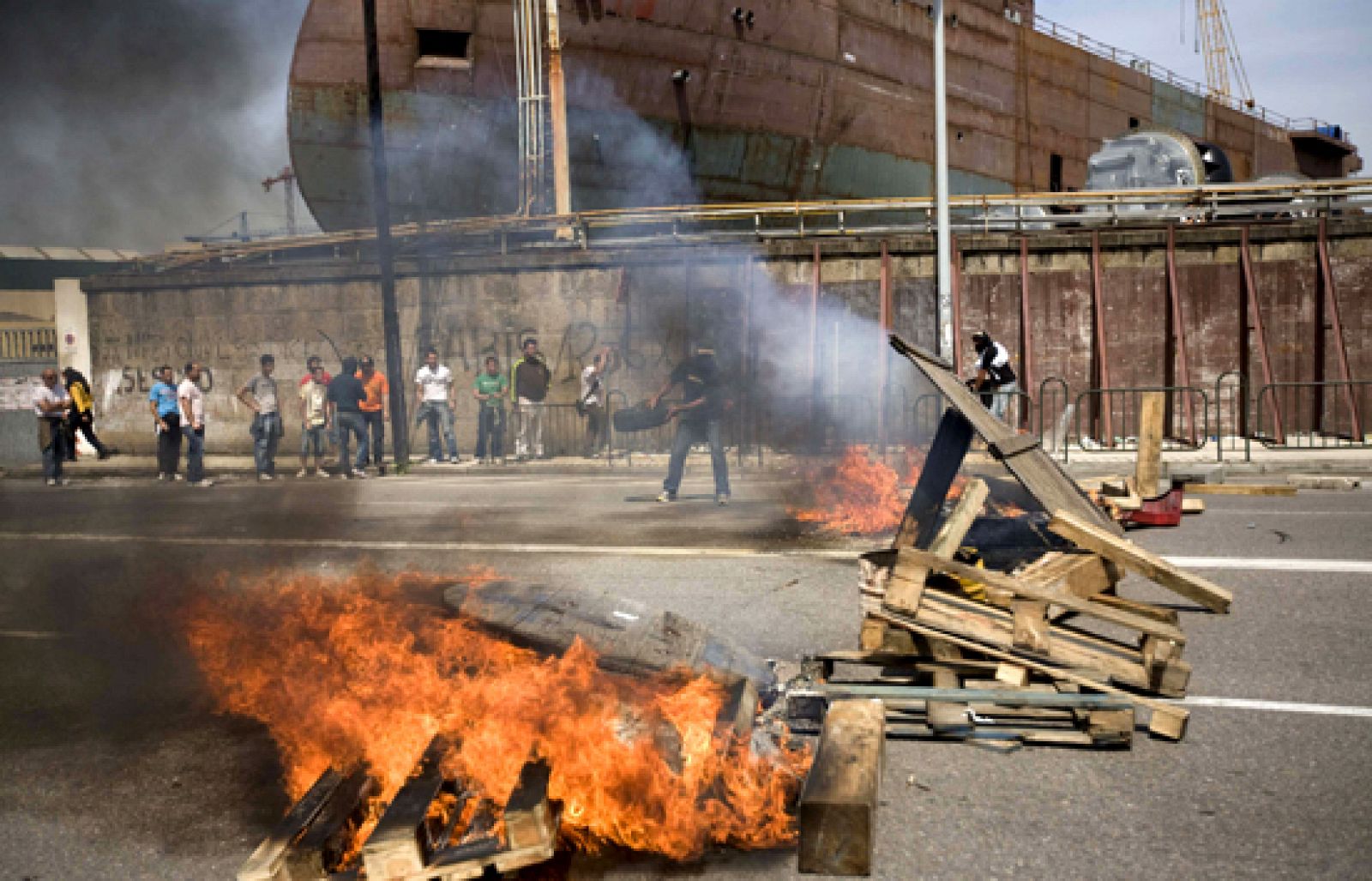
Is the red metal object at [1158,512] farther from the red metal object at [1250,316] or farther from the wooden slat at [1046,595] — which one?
the red metal object at [1250,316]

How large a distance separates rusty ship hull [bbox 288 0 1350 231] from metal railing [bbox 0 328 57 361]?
8033mm

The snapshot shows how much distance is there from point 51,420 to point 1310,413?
21.4m

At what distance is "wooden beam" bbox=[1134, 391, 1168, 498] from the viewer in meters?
9.25

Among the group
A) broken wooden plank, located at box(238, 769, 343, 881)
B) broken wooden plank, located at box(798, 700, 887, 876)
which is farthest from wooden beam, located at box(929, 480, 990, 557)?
broken wooden plank, located at box(238, 769, 343, 881)

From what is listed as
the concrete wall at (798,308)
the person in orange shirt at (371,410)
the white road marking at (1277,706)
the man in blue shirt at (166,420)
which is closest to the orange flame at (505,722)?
the white road marking at (1277,706)

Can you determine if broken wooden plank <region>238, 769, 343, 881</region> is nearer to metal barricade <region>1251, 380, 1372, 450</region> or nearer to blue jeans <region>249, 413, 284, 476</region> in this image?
blue jeans <region>249, 413, 284, 476</region>

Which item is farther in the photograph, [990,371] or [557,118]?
[557,118]

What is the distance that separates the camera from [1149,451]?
932 cm

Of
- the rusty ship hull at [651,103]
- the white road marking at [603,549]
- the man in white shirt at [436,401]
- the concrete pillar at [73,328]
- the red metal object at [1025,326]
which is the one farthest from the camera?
the rusty ship hull at [651,103]

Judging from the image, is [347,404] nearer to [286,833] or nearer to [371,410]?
[371,410]

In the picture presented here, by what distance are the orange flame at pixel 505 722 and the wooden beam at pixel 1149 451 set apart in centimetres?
669

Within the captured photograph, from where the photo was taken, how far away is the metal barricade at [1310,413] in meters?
17.1

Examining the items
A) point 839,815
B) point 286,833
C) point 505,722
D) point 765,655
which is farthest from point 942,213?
point 286,833

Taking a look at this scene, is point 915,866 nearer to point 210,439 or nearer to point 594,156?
point 210,439
